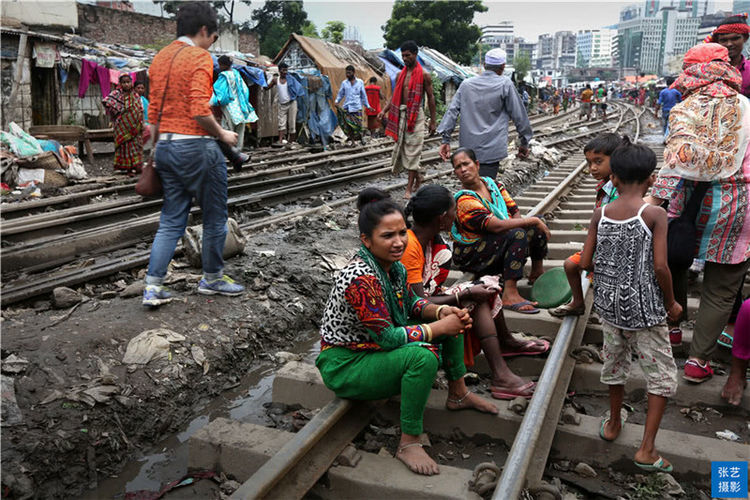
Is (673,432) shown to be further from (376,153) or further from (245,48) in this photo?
(245,48)

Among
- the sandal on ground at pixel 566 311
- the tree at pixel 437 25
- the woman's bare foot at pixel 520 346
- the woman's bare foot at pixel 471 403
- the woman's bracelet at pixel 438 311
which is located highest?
the tree at pixel 437 25

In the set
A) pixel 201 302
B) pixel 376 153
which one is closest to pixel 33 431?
pixel 201 302

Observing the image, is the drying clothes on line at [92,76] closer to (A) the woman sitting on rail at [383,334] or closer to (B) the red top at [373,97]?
(B) the red top at [373,97]

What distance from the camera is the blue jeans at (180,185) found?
4.35 m

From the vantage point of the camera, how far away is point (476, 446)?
314cm

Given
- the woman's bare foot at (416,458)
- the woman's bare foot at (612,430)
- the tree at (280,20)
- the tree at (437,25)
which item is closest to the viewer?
the woman's bare foot at (416,458)

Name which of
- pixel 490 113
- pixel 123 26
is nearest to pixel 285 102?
pixel 490 113

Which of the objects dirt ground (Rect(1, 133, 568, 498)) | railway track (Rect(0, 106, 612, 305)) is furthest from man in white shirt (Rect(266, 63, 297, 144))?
dirt ground (Rect(1, 133, 568, 498))

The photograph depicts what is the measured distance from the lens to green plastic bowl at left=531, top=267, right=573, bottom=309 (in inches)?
163

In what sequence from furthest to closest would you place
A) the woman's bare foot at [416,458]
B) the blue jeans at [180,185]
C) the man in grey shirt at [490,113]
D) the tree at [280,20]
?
the tree at [280,20] < the man in grey shirt at [490,113] < the blue jeans at [180,185] < the woman's bare foot at [416,458]

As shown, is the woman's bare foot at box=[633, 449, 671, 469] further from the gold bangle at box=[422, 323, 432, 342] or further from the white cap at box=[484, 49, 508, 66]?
the white cap at box=[484, 49, 508, 66]

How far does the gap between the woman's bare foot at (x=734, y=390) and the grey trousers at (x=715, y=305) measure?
9.1 inches

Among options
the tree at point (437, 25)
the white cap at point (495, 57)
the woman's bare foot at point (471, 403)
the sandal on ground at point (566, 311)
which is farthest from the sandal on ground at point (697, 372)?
the tree at point (437, 25)

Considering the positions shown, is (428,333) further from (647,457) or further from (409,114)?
(409,114)
